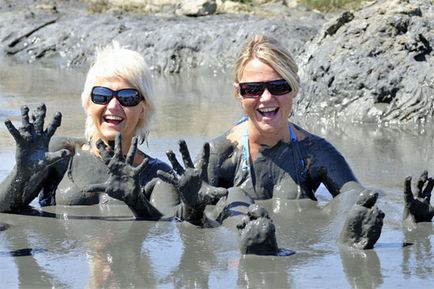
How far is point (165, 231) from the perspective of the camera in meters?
4.77

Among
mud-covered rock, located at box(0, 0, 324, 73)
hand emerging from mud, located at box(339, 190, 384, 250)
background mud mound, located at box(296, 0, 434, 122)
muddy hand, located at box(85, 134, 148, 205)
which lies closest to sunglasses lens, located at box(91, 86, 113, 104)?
muddy hand, located at box(85, 134, 148, 205)

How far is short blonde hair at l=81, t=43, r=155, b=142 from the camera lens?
16.7 feet

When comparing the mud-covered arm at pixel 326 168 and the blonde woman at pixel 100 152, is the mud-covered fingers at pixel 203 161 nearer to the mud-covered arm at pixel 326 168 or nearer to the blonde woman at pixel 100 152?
the blonde woman at pixel 100 152

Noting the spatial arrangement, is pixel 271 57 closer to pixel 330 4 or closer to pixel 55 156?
pixel 55 156

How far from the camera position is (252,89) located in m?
5.14

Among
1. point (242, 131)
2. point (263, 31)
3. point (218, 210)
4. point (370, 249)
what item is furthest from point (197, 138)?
point (263, 31)

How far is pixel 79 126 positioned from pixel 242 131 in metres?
4.15

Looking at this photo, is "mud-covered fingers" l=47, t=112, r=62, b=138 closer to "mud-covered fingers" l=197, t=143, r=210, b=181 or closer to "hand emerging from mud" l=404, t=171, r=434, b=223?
"mud-covered fingers" l=197, t=143, r=210, b=181

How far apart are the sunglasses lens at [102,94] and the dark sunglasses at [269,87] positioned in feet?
2.36

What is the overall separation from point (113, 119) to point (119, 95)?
5.2 inches

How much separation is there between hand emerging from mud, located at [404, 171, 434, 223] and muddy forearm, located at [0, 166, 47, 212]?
74.1 inches

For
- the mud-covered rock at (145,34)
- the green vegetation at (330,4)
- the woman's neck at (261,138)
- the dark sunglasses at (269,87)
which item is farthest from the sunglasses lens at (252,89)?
the green vegetation at (330,4)

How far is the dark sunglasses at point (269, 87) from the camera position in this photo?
201 inches

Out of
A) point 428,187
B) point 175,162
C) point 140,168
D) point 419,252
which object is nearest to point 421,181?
point 428,187
